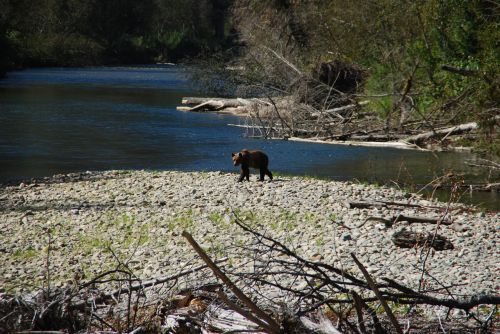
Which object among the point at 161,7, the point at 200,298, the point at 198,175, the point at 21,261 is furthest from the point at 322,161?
the point at 161,7

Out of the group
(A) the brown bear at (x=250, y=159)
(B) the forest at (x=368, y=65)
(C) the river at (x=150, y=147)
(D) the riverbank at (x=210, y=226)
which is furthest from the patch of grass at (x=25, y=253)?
(B) the forest at (x=368, y=65)

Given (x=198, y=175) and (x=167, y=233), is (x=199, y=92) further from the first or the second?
(x=167, y=233)

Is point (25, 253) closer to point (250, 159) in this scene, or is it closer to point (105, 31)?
point (250, 159)

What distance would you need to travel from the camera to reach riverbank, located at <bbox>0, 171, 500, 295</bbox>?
9258 millimetres

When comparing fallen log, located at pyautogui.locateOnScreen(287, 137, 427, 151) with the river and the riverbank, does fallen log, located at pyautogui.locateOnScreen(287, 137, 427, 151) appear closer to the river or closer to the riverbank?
the river

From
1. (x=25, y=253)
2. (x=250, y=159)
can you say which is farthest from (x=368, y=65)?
(x=25, y=253)

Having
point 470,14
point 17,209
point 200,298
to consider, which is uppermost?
point 470,14

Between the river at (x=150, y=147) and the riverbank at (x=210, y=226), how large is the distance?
80.6 inches

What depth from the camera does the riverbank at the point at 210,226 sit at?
9258mm

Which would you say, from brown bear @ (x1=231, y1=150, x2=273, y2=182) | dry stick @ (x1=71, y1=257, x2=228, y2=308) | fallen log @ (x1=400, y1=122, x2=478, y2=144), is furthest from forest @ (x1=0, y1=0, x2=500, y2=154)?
dry stick @ (x1=71, y1=257, x2=228, y2=308)

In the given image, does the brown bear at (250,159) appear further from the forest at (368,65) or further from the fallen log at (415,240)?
the fallen log at (415,240)

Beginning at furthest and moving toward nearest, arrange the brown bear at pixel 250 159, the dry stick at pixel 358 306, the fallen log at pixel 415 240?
the brown bear at pixel 250 159 → the fallen log at pixel 415 240 → the dry stick at pixel 358 306

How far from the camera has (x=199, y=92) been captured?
43.2 metres

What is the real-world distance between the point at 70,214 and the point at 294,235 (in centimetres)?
406
